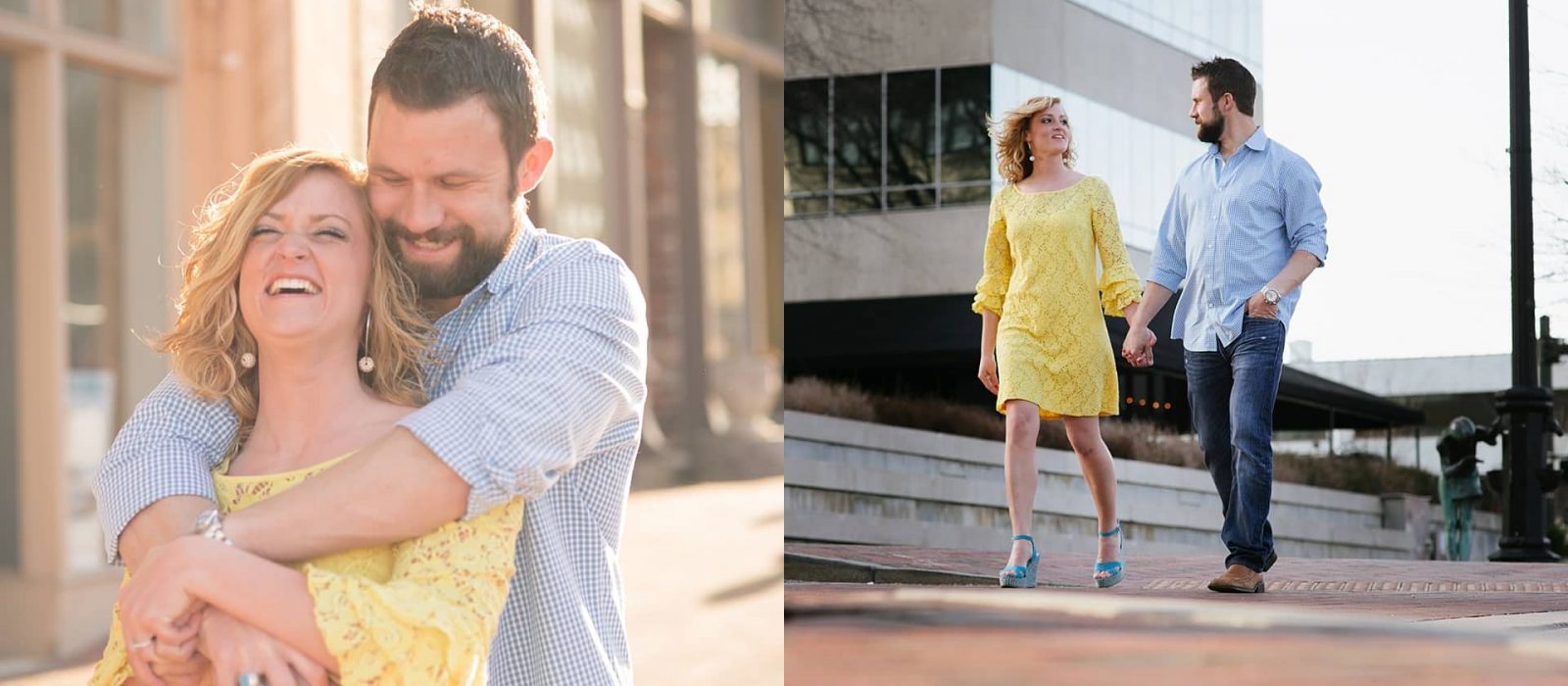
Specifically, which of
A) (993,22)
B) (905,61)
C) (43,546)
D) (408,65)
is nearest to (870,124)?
(905,61)

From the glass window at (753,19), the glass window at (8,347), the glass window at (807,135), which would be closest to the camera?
the glass window at (8,347)

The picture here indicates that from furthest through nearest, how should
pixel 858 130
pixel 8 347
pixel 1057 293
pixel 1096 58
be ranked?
pixel 858 130, pixel 1096 58, pixel 1057 293, pixel 8 347

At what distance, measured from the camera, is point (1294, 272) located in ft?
14.9

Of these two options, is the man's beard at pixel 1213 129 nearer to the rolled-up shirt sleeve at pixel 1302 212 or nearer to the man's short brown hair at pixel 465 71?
the rolled-up shirt sleeve at pixel 1302 212

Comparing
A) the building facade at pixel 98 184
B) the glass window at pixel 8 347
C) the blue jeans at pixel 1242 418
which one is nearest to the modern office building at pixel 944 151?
the blue jeans at pixel 1242 418

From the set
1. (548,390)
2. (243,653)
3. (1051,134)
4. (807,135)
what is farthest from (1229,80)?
(243,653)

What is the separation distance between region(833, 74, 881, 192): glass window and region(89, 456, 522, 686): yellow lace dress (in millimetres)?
5371

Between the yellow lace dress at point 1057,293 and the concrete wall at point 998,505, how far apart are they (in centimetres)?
32

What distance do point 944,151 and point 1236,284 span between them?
2.19 metres

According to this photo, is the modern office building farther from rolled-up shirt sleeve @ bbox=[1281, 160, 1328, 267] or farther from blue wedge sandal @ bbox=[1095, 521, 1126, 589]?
blue wedge sandal @ bbox=[1095, 521, 1126, 589]

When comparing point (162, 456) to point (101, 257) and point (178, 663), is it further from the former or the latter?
point (101, 257)

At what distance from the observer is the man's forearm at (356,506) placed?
4.68 feet

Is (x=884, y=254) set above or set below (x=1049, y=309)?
above

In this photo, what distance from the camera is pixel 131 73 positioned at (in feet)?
15.5
